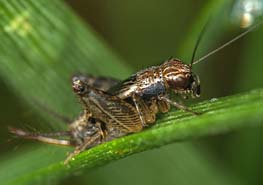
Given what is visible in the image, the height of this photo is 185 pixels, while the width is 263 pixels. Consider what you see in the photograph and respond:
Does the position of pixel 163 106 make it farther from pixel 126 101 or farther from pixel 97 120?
pixel 97 120

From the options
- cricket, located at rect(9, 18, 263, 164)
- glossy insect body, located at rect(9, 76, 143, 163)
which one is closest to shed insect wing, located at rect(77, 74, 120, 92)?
cricket, located at rect(9, 18, 263, 164)

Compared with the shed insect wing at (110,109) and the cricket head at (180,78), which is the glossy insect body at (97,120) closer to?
the shed insect wing at (110,109)

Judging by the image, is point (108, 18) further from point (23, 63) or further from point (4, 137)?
point (4, 137)

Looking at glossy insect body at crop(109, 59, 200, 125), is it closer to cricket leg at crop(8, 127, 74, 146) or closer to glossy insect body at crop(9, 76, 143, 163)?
glossy insect body at crop(9, 76, 143, 163)

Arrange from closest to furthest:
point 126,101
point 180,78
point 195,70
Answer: point 180,78 < point 126,101 < point 195,70

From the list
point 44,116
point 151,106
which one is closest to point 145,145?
point 151,106

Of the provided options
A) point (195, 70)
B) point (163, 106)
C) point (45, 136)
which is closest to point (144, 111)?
point (163, 106)

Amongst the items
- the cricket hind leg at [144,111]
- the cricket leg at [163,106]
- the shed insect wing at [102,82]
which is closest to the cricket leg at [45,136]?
the shed insect wing at [102,82]
